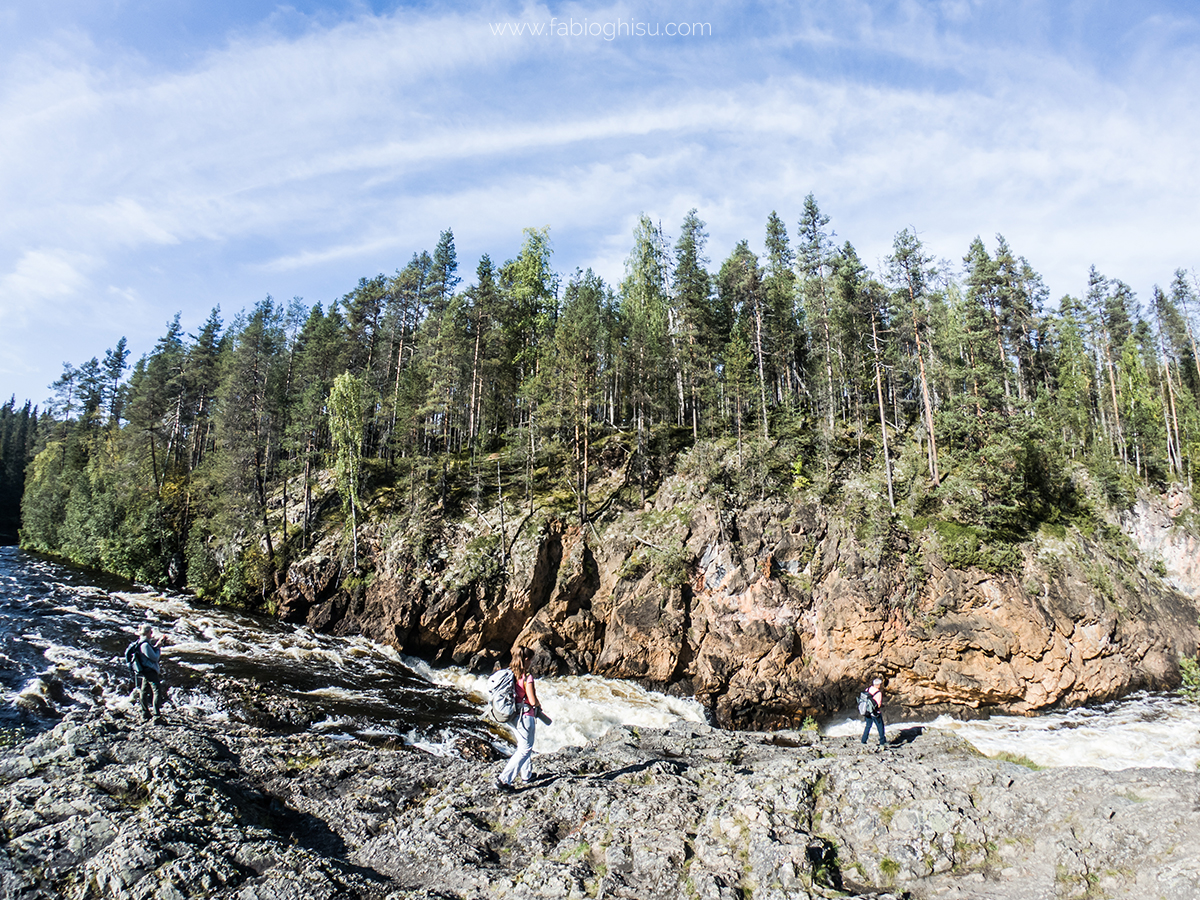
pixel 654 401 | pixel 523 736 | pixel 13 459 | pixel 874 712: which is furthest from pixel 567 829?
pixel 13 459

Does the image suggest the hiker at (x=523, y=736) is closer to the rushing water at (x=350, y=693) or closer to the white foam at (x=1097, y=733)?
the rushing water at (x=350, y=693)

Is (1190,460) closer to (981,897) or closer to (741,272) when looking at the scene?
(741,272)

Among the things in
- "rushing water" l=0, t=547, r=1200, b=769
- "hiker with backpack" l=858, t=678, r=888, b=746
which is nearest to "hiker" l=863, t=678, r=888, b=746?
"hiker with backpack" l=858, t=678, r=888, b=746

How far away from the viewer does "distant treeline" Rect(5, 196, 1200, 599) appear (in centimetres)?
3256

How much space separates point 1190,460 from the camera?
39.1 m

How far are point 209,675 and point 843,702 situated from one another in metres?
25.7

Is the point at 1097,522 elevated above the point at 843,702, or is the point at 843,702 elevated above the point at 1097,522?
the point at 1097,522

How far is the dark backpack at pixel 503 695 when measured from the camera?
10805 mm

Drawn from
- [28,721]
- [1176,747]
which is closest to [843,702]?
[1176,747]

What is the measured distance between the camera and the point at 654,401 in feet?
132

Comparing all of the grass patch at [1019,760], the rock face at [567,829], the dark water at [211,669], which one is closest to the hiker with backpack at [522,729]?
the rock face at [567,829]

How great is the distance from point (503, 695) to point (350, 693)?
15395 millimetres

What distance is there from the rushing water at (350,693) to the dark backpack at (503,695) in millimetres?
9661

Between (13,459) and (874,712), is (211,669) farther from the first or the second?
(13,459)
